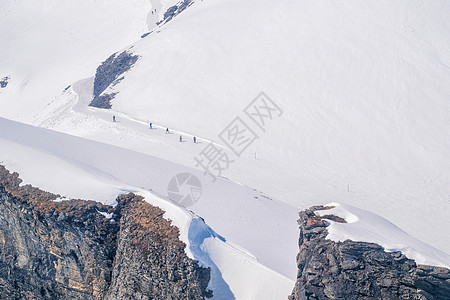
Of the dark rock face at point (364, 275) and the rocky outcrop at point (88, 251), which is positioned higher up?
the dark rock face at point (364, 275)

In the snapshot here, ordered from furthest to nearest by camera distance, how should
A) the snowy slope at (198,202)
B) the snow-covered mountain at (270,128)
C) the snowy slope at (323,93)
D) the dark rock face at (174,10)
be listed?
1. the dark rock face at (174,10)
2. the snowy slope at (323,93)
3. the snow-covered mountain at (270,128)
4. the snowy slope at (198,202)

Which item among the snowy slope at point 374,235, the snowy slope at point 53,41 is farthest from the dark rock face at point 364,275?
the snowy slope at point 53,41

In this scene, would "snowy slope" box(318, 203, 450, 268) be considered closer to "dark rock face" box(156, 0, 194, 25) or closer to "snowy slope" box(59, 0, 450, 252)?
"snowy slope" box(59, 0, 450, 252)

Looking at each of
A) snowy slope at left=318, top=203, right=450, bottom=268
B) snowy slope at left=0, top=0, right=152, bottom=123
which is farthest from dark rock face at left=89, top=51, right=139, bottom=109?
snowy slope at left=318, top=203, right=450, bottom=268

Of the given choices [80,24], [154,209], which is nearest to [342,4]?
[154,209]

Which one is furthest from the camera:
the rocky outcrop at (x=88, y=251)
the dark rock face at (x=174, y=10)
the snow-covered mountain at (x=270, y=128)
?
the dark rock face at (x=174, y=10)

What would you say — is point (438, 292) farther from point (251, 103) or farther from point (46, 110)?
point (46, 110)

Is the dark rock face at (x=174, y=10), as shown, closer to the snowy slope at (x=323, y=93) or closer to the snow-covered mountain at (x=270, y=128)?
the snow-covered mountain at (x=270, y=128)
